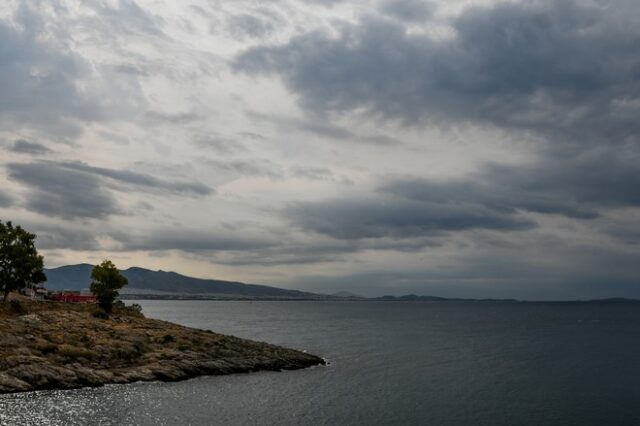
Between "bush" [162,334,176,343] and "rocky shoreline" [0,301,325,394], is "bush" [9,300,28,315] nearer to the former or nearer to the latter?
"rocky shoreline" [0,301,325,394]

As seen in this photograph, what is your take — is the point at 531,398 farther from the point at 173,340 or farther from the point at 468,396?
the point at 173,340

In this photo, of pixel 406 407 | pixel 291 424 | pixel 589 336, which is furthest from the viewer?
pixel 589 336

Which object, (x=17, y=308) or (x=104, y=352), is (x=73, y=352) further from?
(x=17, y=308)

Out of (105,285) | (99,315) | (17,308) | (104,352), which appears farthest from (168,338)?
(105,285)

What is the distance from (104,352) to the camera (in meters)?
82.4

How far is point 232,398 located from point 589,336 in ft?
533

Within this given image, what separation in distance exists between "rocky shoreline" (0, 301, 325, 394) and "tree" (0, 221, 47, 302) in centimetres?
500

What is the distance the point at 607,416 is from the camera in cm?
6594

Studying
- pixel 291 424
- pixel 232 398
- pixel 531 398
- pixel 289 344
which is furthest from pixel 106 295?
pixel 531 398

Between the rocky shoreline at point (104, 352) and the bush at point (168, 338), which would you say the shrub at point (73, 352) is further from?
the bush at point (168, 338)

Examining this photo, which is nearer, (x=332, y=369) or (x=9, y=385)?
(x=9, y=385)

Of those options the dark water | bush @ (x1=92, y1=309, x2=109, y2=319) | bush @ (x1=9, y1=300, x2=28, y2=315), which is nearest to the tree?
bush @ (x1=9, y1=300, x2=28, y2=315)

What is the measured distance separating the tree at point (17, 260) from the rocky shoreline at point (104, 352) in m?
5.00

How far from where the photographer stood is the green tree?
414 ft
